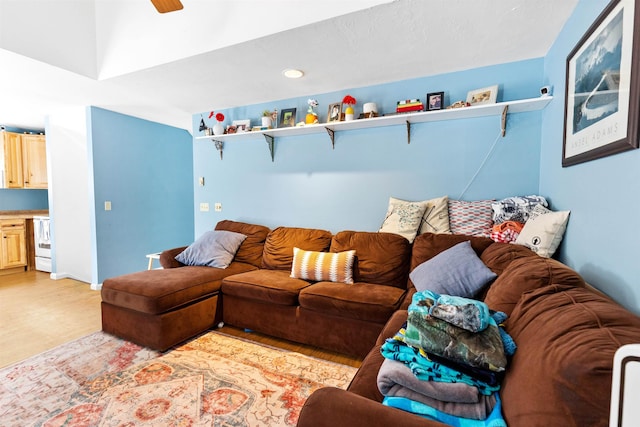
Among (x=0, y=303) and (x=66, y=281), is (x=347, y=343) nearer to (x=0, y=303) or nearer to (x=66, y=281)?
(x=0, y=303)

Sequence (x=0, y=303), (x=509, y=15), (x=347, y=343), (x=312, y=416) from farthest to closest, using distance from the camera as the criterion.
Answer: (x=0, y=303) → (x=347, y=343) → (x=509, y=15) → (x=312, y=416)

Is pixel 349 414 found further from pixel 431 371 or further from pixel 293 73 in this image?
pixel 293 73

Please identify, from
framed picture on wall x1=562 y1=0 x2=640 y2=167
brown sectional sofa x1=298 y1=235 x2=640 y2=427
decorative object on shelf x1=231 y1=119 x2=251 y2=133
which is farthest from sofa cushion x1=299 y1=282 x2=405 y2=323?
decorative object on shelf x1=231 y1=119 x2=251 y2=133

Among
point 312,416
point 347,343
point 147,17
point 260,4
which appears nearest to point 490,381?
point 312,416

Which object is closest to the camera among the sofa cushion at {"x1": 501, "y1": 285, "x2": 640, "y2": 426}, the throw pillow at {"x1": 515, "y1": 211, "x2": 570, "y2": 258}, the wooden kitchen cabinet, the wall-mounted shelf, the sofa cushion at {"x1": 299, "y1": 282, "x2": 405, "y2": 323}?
the sofa cushion at {"x1": 501, "y1": 285, "x2": 640, "y2": 426}

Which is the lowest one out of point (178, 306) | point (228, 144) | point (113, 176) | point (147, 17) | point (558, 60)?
point (178, 306)

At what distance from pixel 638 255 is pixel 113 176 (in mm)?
4834

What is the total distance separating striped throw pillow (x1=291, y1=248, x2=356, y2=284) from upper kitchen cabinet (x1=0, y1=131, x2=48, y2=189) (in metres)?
4.90

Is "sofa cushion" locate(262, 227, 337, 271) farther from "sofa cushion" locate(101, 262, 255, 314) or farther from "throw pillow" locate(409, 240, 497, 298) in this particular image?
"throw pillow" locate(409, 240, 497, 298)

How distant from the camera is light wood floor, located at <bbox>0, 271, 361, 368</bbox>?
2266mm

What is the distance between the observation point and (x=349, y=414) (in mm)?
806

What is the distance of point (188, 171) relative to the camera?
4914 millimetres

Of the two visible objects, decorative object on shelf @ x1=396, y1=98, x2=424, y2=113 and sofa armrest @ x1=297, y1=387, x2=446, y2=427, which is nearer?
sofa armrest @ x1=297, y1=387, x2=446, y2=427

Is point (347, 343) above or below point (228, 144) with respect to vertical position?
below
